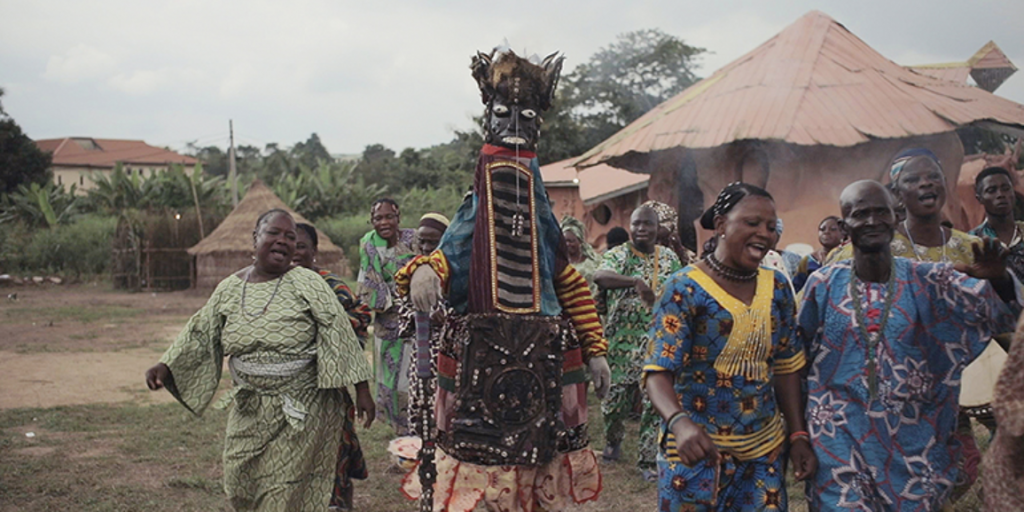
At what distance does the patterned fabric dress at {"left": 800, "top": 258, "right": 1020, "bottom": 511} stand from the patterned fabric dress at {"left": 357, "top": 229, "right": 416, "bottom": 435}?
13.4 ft

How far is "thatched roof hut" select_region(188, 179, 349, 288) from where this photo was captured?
23.4 metres

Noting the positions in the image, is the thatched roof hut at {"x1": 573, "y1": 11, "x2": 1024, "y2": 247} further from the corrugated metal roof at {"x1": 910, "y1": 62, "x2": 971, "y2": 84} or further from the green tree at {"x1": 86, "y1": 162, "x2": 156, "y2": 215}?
the green tree at {"x1": 86, "y1": 162, "x2": 156, "y2": 215}

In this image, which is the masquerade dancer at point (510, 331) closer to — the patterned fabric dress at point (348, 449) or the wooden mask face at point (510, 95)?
the wooden mask face at point (510, 95)

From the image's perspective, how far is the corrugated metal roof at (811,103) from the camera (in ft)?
32.1

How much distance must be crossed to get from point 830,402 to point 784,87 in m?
8.35

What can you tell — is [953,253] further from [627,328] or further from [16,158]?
[16,158]

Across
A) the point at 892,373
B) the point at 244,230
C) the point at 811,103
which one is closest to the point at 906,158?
the point at 892,373

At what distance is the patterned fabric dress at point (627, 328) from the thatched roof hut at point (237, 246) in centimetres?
1768

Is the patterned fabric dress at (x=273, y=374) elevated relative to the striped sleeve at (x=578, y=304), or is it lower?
lower

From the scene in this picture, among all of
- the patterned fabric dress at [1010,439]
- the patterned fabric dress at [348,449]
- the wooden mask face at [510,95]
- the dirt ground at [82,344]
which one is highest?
the wooden mask face at [510,95]

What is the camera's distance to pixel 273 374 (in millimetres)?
4156

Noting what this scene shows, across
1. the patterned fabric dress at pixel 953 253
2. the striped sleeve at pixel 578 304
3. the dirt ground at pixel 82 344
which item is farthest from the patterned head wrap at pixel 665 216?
the dirt ground at pixel 82 344

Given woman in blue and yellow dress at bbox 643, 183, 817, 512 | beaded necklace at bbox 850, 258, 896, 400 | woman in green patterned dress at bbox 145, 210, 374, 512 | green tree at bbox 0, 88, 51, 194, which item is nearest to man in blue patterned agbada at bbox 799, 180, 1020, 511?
beaded necklace at bbox 850, 258, 896, 400

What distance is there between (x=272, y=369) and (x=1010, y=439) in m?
3.28
